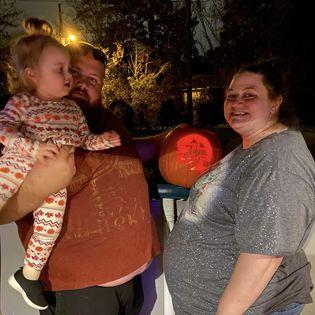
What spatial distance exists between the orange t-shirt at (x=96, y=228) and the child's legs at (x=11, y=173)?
0.23 meters

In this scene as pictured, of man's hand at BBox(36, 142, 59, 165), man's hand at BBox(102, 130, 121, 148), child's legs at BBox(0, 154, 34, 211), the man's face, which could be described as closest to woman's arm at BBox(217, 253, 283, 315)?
man's hand at BBox(102, 130, 121, 148)

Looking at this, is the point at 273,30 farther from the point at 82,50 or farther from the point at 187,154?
the point at 82,50

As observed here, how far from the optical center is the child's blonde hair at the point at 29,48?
1935mm

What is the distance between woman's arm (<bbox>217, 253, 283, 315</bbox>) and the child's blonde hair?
4.36ft

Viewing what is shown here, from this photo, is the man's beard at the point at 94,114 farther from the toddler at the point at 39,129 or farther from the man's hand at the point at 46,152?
the man's hand at the point at 46,152

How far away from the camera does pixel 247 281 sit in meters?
1.64

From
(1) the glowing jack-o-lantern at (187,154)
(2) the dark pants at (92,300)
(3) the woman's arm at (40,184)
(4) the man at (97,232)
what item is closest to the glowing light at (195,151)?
(1) the glowing jack-o-lantern at (187,154)

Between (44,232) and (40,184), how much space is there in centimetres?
27

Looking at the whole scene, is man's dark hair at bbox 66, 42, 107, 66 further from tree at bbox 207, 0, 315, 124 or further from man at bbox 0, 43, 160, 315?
tree at bbox 207, 0, 315, 124

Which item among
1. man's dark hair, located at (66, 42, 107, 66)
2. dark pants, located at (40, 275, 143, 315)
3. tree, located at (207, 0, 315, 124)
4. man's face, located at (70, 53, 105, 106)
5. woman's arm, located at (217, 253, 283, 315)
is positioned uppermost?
tree, located at (207, 0, 315, 124)

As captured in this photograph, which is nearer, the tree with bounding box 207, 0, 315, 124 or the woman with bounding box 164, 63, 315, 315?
the woman with bounding box 164, 63, 315, 315

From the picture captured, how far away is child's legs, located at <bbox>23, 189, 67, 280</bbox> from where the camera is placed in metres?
1.88

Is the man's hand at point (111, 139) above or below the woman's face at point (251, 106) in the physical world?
below

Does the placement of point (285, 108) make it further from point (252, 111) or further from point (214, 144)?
point (214, 144)
